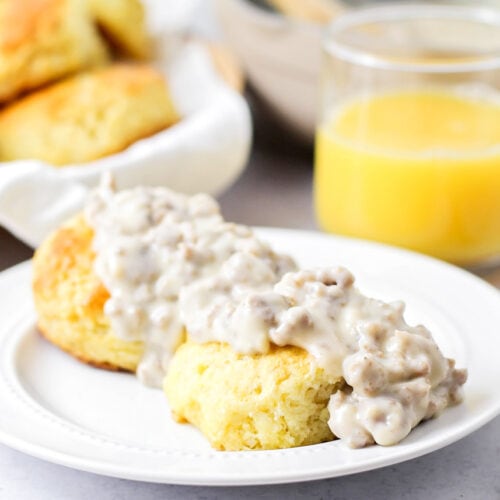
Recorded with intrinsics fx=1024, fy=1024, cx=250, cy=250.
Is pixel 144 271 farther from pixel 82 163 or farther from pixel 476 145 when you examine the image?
pixel 476 145

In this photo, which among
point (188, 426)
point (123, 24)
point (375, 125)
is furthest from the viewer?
point (123, 24)

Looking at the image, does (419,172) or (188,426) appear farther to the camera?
(419,172)

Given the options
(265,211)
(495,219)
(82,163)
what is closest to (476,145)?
(495,219)

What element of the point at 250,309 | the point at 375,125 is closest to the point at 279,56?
the point at 375,125

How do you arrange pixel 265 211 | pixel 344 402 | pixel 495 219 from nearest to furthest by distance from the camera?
1. pixel 344 402
2. pixel 495 219
3. pixel 265 211

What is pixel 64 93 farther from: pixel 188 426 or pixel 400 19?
pixel 188 426

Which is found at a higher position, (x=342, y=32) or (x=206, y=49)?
(x=342, y=32)

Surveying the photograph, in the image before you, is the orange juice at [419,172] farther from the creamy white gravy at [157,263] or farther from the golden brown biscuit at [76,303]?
the golden brown biscuit at [76,303]
